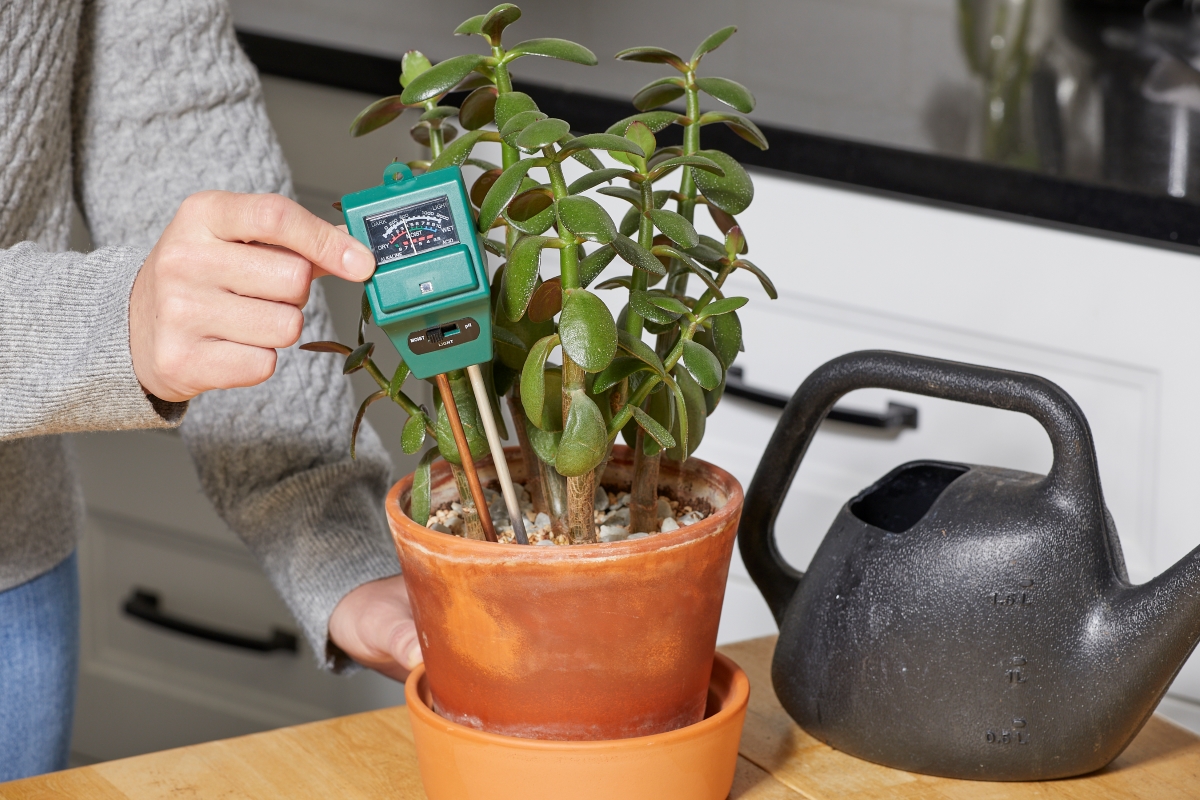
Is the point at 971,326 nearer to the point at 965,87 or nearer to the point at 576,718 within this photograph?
the point at 965,87

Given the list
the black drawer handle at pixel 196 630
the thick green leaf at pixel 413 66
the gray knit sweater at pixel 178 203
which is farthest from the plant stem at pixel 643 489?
the black drawer handle at pixel 196 630

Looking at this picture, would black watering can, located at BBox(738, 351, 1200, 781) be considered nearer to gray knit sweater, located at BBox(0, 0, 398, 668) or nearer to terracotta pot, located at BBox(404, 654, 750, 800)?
terracotta pot, located at BBox(404, 654, 750, 800)

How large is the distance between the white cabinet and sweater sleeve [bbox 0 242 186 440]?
533mm

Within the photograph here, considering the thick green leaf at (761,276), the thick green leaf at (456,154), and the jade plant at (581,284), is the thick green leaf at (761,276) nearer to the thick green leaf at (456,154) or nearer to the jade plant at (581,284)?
the jade plant at (581,284)

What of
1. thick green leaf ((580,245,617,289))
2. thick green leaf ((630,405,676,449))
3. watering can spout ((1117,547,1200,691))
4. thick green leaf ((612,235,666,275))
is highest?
thick green leaf ((612,235,666,275))

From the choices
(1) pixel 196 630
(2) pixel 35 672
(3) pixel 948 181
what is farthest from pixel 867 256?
(1) pixel 196 630

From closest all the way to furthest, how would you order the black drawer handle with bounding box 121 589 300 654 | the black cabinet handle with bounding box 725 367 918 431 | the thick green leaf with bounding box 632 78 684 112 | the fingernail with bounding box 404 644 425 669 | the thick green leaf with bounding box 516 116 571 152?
the thick green leaf with bounding box 516 116 571 152 → the thick green leaf with bounding box 632 78 684 112 → the fingernail with bounding box 404 644 425 669 → the black cabinet handle with bounding box 725 367 918 431 → the black drawer handle with bounding box 121 589 300 654

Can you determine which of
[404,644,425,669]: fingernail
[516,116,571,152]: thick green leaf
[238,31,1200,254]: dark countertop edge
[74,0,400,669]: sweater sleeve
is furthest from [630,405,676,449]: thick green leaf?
[238,31,1200,254]: dark countertop edge

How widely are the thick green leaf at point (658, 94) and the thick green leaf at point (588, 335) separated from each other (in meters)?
0.13

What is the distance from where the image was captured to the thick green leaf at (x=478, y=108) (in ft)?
1.64

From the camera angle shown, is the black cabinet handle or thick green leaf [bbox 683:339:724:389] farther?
the black cabinet handle

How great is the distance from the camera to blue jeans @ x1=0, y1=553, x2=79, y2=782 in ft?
2.58

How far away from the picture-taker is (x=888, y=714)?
1.71ft

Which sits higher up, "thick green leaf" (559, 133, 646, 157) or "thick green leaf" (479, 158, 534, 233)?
"thick green leaf" (559, 133, 646, 157)
